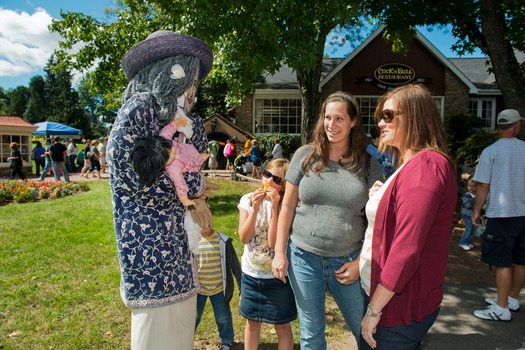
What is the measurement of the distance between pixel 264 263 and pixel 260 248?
0.37 ft

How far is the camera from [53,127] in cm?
2706

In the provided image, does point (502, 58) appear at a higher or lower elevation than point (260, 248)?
higher

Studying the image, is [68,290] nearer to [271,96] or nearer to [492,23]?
[492,23]

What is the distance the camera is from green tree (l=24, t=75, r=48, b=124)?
79.1 metres

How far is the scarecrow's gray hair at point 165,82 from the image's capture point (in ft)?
6.61

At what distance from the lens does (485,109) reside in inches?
893

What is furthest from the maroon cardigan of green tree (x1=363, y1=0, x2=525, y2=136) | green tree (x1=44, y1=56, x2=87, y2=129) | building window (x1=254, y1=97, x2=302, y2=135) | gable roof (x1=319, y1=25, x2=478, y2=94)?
green tree (x1=44, y1=56, x2=87, y2=129)

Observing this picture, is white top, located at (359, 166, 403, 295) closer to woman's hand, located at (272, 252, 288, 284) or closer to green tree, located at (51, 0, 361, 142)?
woman's hand, located at (272, 252, 288, 284)

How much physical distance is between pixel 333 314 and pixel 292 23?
4.01m

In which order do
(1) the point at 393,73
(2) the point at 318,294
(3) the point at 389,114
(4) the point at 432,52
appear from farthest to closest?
(1) the point at 393,73 < (4) the point at 432,52 < (2) the point at 318,294 < (3) the point at 389,114

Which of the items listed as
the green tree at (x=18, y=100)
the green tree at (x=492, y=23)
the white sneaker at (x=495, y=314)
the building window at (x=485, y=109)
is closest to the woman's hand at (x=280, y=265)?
the white sneaker at (x=495, y=314)

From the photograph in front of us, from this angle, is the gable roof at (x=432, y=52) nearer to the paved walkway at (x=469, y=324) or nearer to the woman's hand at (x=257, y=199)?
the paved walkway at (x=469, y=324)

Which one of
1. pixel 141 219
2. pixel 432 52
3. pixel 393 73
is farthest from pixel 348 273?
pixel 432 52

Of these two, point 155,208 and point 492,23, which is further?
point 492,23
